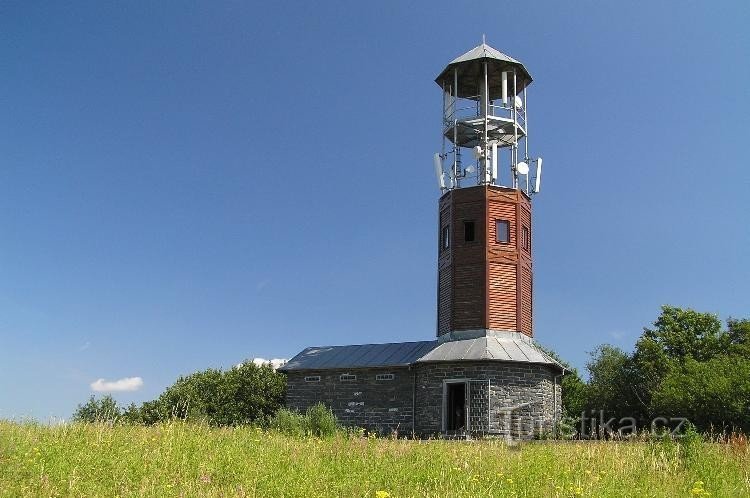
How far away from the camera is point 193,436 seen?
16.0 m

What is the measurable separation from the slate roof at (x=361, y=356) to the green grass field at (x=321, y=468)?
16.5m

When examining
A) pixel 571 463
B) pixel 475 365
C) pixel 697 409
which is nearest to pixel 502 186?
pixel 475 365

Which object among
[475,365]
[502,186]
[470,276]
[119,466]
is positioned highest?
[502,186]

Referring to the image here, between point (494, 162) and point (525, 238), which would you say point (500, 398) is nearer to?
point (525, 238)

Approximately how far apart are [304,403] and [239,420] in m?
4.10

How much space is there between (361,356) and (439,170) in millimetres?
9402

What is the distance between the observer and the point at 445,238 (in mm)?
35031

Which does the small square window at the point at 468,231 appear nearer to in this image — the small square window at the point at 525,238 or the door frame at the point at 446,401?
the small square window at the point at 525,238

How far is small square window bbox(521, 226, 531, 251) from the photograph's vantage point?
34531 millimetres

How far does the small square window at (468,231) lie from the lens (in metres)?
33.9

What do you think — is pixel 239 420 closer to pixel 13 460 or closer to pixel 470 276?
pixel 470 276

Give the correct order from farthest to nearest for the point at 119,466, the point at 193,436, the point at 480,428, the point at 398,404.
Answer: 1. the point at 398,404
2. the point at 480,428
3. the point at 193,436
4. the point at 119,466

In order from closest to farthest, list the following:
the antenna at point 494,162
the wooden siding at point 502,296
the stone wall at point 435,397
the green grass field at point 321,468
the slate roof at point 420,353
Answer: the green grass field at point 321,468 < the stone wall at point 435,397 < the slate roof at point 420,353 < the wooden siding at point 502,296 < the antenna at point 494,162

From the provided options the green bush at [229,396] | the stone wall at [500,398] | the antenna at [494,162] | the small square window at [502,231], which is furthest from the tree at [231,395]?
the antenna at [494,162]
